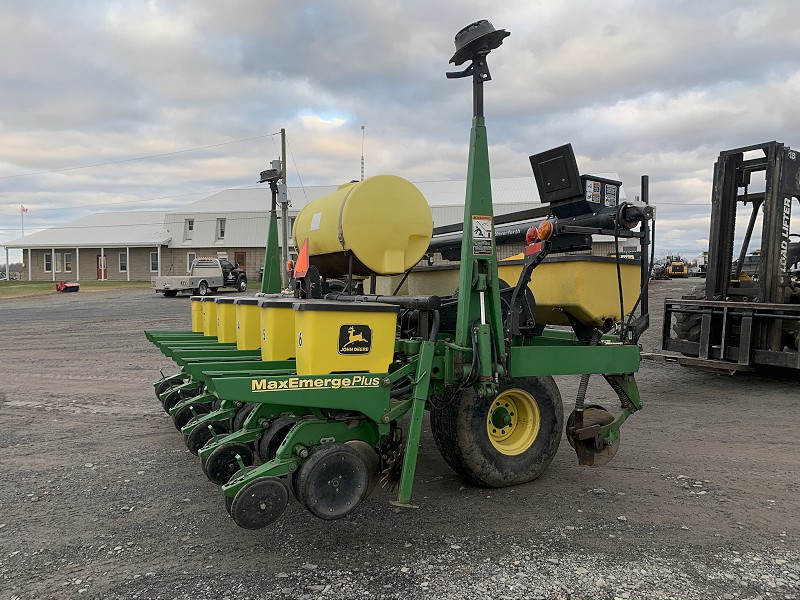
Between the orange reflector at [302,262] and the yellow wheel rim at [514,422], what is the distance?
1.68 metres

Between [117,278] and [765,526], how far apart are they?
41497 mm

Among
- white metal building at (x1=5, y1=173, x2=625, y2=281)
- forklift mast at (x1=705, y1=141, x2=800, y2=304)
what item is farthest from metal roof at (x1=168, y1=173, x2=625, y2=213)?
forklift mast at (x1=705, y1=141, x2=800, y2=304)

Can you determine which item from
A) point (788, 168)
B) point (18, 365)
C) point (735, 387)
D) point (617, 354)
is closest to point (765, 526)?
point (617, 354)

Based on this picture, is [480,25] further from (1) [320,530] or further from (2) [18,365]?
(2) [18,365]

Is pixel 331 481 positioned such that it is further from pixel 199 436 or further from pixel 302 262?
pixel 302 262

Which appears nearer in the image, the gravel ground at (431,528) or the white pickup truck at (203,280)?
the gravel ground at (431,528)

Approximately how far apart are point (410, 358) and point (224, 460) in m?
1.21

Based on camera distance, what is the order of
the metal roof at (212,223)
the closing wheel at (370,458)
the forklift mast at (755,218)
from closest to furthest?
the closing wheel at (370,458)
the forklift mast at (755,218)
the metal roof at (212,223)

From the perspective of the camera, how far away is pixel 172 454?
529cm

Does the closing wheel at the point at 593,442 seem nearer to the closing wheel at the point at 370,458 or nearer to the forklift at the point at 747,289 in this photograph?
the closing wheel at the point at 370,458

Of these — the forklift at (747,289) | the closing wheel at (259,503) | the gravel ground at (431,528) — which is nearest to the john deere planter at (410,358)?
the closing wheel at (259,503)

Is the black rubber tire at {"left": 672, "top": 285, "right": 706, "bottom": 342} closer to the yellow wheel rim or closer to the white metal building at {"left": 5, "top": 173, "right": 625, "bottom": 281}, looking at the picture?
the yellow wheel rim

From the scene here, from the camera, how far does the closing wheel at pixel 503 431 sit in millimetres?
4180

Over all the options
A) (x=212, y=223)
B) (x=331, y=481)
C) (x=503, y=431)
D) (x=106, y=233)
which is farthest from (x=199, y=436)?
(x=106, y=233)
